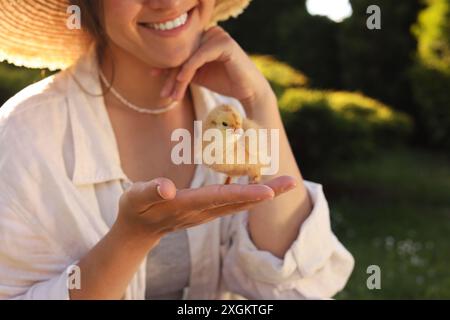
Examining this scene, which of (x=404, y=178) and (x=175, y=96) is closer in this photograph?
(x=175, y=96)

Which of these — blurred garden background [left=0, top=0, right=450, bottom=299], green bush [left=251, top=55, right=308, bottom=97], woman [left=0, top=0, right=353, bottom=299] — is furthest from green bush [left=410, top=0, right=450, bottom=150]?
woman [left=0, top=0, right=353, bottom=299]

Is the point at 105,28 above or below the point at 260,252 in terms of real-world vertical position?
above

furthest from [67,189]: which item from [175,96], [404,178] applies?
[404,178]

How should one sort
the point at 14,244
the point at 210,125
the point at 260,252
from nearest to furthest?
the point at 210,125 < the point at 14,244 < the point at 260,252

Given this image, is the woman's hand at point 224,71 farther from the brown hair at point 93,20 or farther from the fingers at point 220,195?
the fingers at point 220,195

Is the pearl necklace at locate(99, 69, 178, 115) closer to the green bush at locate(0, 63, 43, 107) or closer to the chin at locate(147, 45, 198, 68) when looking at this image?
the chin at locate(147, 45, 198, 68)

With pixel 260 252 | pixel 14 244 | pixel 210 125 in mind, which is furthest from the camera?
pixel 260 252

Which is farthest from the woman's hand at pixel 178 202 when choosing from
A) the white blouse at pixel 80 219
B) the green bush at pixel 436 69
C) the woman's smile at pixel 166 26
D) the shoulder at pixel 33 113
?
A: the green bush at pixel 436 69

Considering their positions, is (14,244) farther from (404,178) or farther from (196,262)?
(404,178)
